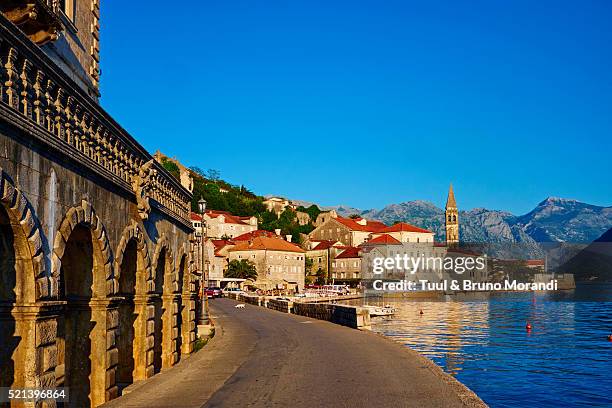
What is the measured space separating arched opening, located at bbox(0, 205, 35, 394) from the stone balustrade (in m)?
1.64

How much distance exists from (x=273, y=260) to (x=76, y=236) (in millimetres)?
111250

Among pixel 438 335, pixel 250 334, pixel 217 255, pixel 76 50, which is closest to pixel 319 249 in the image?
pixel 217 255

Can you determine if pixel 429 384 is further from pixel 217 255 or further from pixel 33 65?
pixel 217 255

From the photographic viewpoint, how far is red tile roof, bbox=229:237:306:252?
404ft

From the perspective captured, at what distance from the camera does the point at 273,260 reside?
406 ft

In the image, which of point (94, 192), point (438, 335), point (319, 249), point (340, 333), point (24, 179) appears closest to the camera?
point (24, 179)

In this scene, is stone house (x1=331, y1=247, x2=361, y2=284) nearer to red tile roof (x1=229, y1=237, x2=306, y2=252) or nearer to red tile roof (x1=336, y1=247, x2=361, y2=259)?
red tile roof (x1=336, y1=247, x2=361, y2=259)

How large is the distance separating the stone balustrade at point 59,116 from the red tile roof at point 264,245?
349 ft

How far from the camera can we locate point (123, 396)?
14578 millimetres

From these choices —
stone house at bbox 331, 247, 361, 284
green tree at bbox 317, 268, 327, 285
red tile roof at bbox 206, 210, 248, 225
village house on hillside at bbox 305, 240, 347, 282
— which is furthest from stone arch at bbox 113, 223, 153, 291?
green tree at bbox 317, 268, 327, 285

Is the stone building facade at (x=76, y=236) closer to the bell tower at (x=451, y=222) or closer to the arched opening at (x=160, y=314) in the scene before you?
the arched opening at (x=160, y=314)

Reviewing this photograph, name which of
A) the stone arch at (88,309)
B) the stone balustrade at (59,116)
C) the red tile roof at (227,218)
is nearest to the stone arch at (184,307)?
the stone balustrade at (59,116)

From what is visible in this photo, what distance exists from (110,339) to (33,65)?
20.8 feet

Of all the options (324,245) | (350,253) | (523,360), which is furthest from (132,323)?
(324,245)
